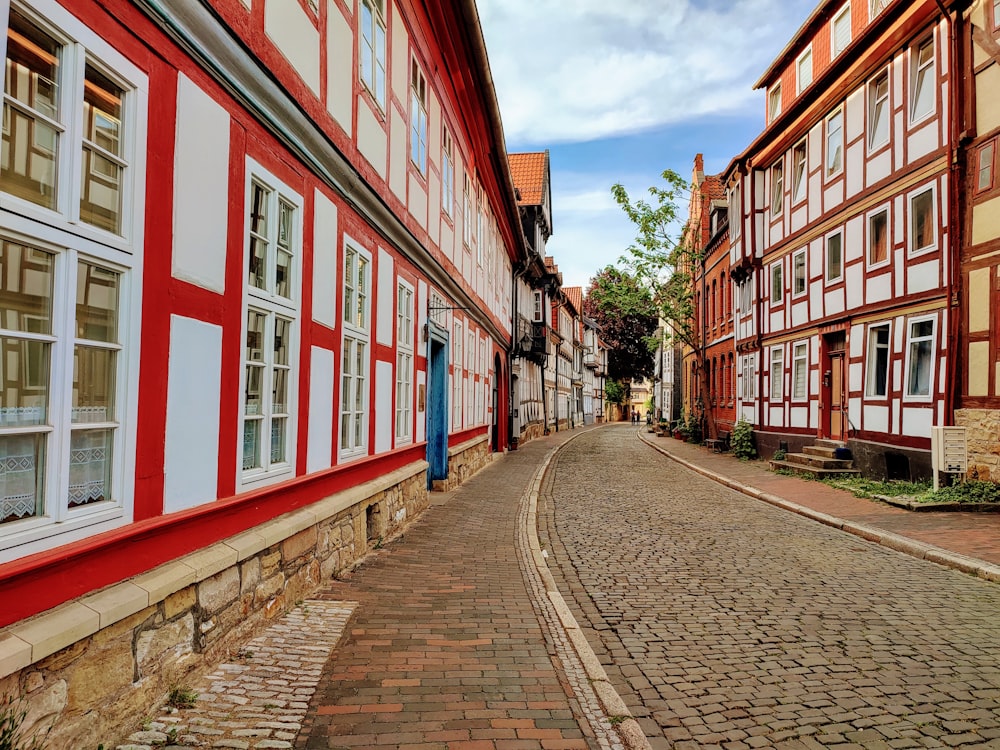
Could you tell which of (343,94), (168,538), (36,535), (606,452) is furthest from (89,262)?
(606,452)

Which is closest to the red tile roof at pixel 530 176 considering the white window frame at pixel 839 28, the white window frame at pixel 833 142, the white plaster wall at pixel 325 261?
the white window frame at pixel 839 28

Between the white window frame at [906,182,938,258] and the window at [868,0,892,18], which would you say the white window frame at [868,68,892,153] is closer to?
the white window frame at [906,182,938,258]

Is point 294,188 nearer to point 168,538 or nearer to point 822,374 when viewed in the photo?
point 168,538

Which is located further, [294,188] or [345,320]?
[345,320]

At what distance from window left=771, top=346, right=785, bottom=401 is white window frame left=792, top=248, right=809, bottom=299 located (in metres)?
1.91

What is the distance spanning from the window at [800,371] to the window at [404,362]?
40.4ft

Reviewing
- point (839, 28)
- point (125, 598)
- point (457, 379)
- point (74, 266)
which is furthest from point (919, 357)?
point (74, 266)

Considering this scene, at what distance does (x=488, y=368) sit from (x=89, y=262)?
55.8 feet

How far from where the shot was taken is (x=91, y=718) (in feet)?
10.3

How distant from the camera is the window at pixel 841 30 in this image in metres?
17.5

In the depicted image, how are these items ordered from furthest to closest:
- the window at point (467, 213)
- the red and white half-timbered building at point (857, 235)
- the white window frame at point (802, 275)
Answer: the white window frame at point (802, 275) < the window at point (467, 213) < the red and white half-timbered building at point (857, 235)

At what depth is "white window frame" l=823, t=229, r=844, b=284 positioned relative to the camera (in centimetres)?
1686

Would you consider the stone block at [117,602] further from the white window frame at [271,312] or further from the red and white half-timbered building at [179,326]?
the white window frame at [271,312]

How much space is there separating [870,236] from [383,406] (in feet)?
39.1
